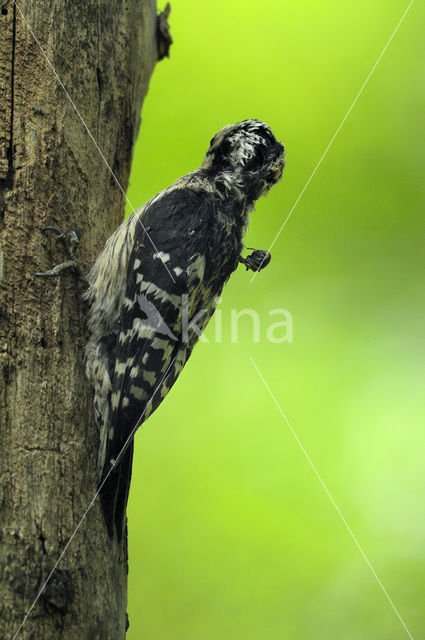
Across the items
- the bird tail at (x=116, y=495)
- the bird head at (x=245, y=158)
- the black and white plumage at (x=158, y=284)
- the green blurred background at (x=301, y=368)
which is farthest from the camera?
the green blurred background at (x=301, y=368)

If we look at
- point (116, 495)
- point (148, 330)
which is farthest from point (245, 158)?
point (116, 495)

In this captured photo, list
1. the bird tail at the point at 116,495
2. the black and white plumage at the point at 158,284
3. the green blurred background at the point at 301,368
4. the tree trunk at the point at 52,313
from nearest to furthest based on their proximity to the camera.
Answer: the tree trunk at the point at 52,313 → the bird tail at the point at 116,495 → the black and white plumage at the point at 158,284 → the green blurred background at the point at 301,368

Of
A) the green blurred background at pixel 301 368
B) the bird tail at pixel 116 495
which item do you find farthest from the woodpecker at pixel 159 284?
the green blurred background at pixel 301 368

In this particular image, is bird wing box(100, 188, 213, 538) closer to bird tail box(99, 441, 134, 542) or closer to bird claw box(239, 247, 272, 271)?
bird tail box(99, 441, 134, 542)

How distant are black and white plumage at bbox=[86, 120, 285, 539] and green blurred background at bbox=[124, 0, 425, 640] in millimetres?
879

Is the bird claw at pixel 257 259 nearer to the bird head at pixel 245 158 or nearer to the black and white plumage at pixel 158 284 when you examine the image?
the black and white plumage at pixel 158 284

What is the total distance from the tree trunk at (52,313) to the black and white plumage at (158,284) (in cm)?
7

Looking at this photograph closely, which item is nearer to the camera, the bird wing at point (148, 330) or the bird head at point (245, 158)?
the bird wing at point (148, 330)

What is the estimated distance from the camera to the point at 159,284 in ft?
7.47

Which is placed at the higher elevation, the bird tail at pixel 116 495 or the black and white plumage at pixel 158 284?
the black and white plumage at pixel 158 284

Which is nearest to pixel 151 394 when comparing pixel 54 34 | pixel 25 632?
pixel 25 632

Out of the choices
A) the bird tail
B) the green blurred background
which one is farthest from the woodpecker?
the green blurred background

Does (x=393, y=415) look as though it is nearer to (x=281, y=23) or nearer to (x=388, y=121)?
(x=388, y=121)

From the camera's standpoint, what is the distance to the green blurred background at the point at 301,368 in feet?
11.3
